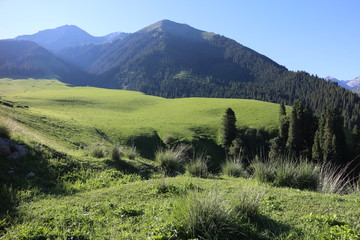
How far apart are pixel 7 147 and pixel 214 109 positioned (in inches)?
2809

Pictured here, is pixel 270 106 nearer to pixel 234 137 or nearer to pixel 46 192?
pixel 234 137

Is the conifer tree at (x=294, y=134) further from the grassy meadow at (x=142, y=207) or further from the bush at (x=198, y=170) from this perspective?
the bush at (x=198, y=170)

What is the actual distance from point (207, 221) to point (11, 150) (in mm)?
10373

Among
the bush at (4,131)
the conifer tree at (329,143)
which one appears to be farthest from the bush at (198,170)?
the conifer tree at (329,143)

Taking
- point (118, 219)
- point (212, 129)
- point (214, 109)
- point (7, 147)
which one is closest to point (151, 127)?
point (212, 129)

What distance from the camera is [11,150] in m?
10.7

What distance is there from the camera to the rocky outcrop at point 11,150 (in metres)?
10.2

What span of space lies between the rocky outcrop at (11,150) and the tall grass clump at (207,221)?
29.8 ft

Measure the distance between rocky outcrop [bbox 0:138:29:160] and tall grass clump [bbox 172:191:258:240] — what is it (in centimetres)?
908

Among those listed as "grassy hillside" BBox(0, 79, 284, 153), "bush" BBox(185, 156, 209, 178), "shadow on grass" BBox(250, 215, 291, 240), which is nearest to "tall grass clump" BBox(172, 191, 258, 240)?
"shadow on grass" BBox(250, 215, 291, 240)

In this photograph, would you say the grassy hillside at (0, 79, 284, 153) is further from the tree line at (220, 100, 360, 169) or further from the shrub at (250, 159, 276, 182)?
the shrub at (250, 159, 276, 182)

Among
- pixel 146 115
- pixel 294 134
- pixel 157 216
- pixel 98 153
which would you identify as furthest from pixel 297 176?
pixel 146 115

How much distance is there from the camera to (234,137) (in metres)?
54.3

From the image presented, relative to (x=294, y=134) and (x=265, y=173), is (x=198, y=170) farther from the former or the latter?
(x=294, y=134)
